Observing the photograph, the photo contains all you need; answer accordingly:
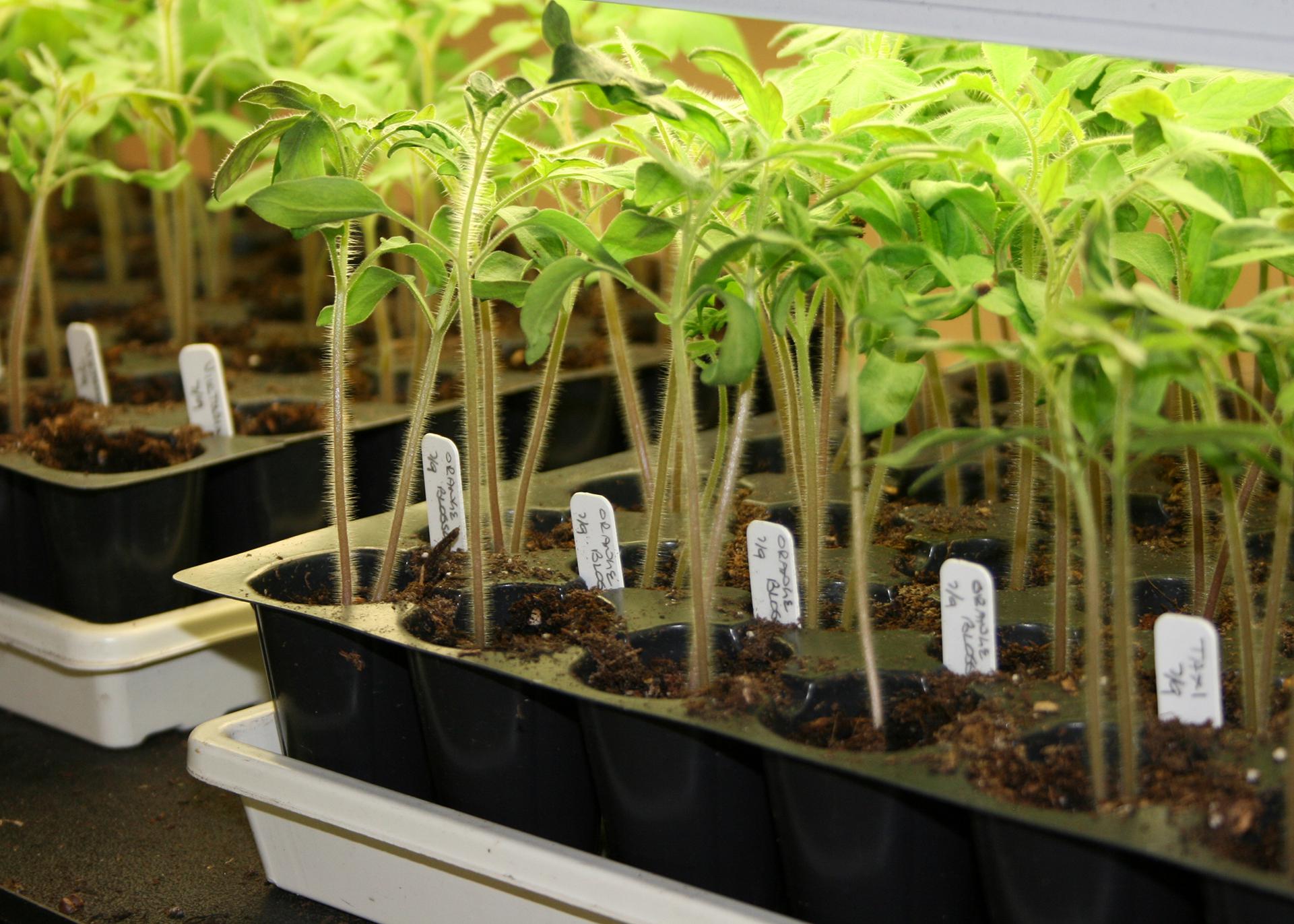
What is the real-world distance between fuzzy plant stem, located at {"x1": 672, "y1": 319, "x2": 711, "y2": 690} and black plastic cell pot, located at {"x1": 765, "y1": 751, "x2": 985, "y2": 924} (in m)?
0.08

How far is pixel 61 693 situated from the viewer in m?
1.20

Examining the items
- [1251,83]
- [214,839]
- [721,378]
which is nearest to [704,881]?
A: [721,378]

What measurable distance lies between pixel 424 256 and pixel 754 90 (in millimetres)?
254

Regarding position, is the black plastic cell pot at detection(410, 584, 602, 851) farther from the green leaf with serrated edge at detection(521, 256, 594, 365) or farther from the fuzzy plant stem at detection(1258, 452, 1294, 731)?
the fuzzy plant stem at detection(1258, 452, 1294, 731)

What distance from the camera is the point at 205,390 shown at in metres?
1.28

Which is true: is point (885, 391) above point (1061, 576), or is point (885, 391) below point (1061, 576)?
above

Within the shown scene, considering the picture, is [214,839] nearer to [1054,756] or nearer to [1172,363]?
[1054,756]

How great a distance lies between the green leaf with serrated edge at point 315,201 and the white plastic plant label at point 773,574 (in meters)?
0.31

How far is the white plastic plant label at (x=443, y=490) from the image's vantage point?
979mm

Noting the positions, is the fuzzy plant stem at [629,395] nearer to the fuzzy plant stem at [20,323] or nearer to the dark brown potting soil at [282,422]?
the dark brown potting soil at [282,422]

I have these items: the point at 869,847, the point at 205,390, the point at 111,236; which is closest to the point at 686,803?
the point at 869,847

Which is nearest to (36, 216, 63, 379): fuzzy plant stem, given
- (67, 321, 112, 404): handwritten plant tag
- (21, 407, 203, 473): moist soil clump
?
(67, 321, 112, 404): handwritten plant tag

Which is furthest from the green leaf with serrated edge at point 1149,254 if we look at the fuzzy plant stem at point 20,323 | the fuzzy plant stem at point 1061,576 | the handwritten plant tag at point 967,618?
the fuzzy plant stem at point 20,323

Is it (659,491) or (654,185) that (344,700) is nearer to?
(659,491)
